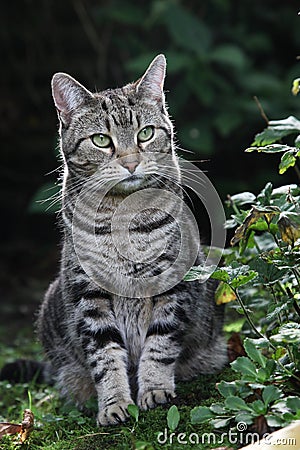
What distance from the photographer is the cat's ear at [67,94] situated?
2592 millimetres

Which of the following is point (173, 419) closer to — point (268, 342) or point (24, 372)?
point (268, 342)

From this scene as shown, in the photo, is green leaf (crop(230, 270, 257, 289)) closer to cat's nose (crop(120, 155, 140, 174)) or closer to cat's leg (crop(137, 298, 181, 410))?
cat's leg (crop(137, 298, 181, 410))

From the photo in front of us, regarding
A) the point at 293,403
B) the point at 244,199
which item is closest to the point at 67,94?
the point at 244,199

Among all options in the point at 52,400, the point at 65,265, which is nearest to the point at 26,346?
the point at 52,400

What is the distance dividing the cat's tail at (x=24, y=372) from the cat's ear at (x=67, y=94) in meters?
1.22

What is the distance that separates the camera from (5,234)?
596 centimetres

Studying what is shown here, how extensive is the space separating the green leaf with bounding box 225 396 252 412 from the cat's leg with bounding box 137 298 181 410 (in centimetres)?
50

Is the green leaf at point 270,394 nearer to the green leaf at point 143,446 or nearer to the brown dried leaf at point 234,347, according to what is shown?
the green leaf at point 143,446

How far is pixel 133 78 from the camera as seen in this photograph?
5.25 meters

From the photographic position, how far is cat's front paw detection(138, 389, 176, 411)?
2.43 m

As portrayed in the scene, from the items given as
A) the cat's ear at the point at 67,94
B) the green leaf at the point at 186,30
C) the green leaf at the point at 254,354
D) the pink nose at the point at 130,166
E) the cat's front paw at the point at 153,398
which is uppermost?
the green leaf at the point at 186,30

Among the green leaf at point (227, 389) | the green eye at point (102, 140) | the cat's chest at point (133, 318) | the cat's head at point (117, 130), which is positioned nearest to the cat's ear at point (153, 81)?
the cat's head at point (117, 130)

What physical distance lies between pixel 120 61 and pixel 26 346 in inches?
108

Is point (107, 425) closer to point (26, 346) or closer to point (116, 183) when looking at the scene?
point (116, 183)
